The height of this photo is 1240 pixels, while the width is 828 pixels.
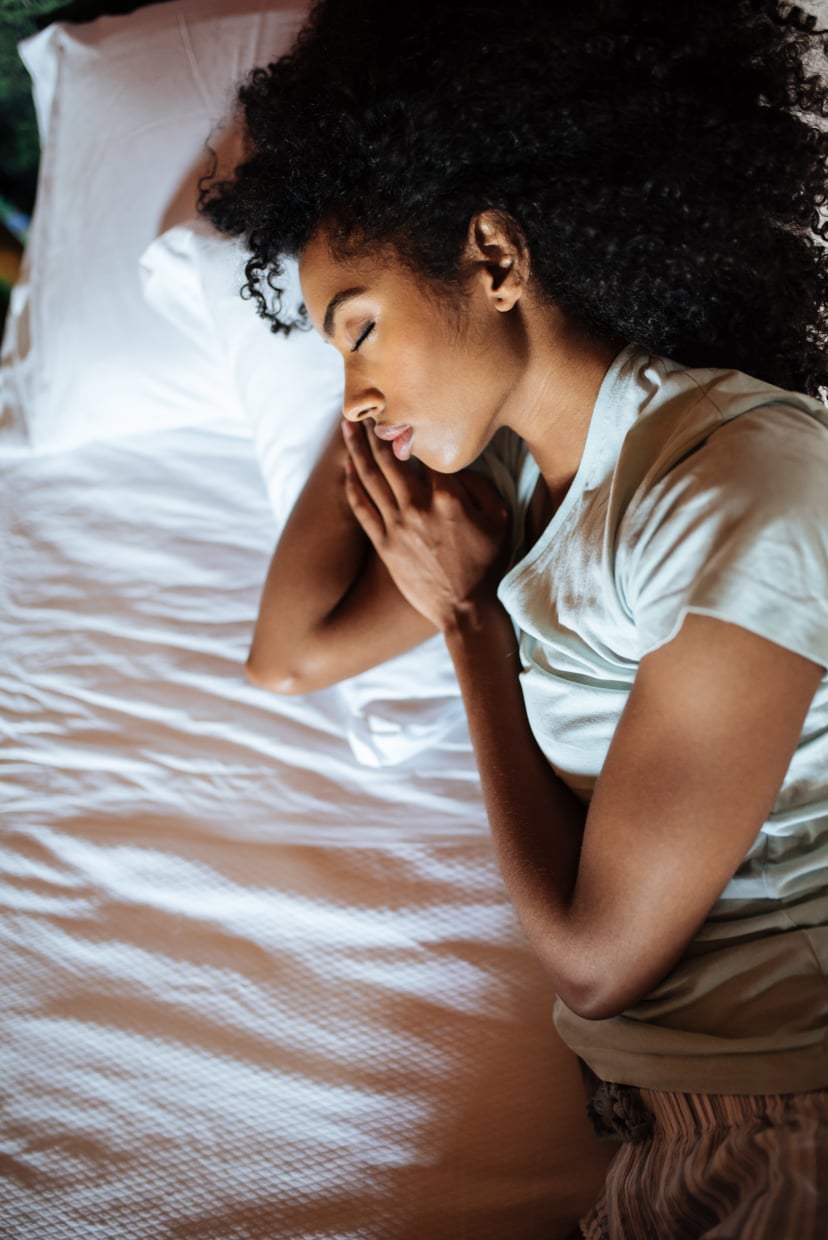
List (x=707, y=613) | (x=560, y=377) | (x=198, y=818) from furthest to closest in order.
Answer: (x=198, y=818) → (x=560, y=377) → (x=707, y=613)

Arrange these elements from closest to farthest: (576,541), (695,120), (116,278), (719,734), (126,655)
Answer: (719,734)
(695,120)
(576,541)
(126,655)
(116,278)

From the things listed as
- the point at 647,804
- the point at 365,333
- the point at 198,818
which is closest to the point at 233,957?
the point at 198,818

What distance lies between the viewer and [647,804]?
30.9 inches

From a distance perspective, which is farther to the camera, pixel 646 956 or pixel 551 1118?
pixel 551 1118

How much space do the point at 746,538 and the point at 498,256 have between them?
360mm

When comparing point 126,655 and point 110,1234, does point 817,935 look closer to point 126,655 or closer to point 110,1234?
point 110,1234

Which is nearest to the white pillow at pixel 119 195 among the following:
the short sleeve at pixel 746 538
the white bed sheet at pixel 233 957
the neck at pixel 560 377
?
the white bed sheet at pixel 233 957

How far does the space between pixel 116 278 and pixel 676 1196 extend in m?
1.45

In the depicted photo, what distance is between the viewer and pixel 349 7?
3.02 ft

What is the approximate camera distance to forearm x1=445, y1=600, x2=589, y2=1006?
36.6 inches

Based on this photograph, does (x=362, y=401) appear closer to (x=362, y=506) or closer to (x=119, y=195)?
(x=362, y=506)

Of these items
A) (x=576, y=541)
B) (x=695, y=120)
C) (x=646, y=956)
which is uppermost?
(x=695, y=120)

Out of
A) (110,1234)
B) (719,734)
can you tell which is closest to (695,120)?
(719,734)

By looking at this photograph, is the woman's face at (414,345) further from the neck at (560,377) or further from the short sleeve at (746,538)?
the short sleeve at (746,538)
